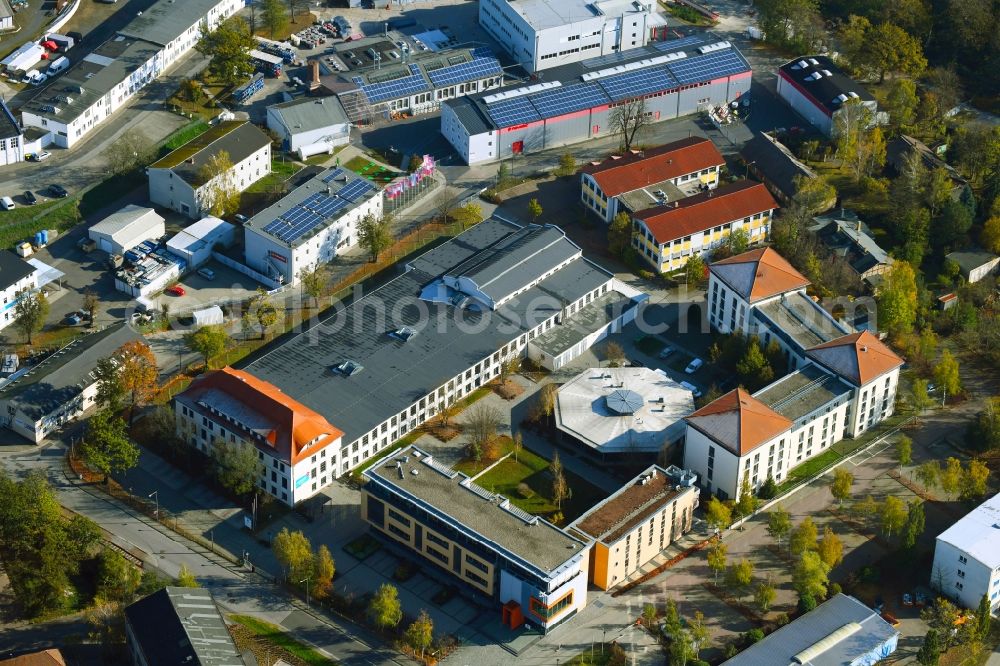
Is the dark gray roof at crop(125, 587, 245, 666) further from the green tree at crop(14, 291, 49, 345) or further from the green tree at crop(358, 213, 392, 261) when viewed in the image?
the green tree at crop(358, 213, 392, 261)

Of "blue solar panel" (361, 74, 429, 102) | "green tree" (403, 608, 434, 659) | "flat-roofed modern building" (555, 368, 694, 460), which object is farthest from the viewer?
"blue solar panel" (361, 74, 429, 102)

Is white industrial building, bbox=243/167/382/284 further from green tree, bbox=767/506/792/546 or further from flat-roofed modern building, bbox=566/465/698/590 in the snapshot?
green tree, bbox=767/506/792/546

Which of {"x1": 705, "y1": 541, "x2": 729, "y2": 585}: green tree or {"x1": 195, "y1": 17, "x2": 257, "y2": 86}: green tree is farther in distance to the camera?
{"x1": 195, "y1": 17, "x2": 257, "y2": 86}: green tree

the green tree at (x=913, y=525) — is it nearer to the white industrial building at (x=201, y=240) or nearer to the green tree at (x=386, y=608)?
the green tree at (x=386, y=608)

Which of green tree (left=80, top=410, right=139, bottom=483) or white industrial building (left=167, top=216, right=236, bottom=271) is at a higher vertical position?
white industrial building (left=167, top=216, right=236, bottom=271)

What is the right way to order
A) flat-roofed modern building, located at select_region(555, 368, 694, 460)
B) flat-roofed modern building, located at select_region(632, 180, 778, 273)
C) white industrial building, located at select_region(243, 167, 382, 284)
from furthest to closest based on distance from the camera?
flat-roofed modern building, located at select_region(632, 180, 778, 273) → white industrial building, located at select_region(243, 167, 382, 284) → flat-roofed modern building, located at select_region(555, 368, 694, 460)

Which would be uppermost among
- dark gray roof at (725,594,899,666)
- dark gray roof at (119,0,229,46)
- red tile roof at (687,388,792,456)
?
dark gray roof at (119,0,229,46)

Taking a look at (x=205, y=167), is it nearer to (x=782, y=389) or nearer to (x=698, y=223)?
(x=698, y=223)

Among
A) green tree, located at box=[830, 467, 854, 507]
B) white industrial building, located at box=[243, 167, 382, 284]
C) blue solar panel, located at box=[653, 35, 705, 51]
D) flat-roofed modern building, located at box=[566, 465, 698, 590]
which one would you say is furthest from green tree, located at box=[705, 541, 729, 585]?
blue solar panel, located at box=[653, 35, 705, 51]
